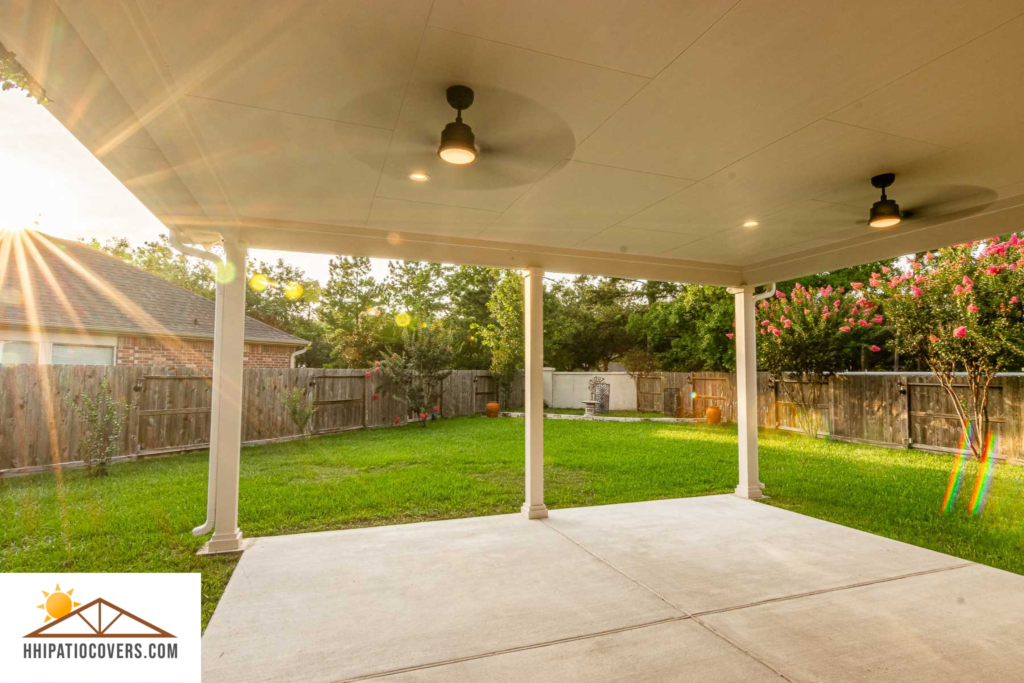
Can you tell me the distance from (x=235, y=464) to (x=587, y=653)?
2865mm

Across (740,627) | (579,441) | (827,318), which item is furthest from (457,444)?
(827,318)

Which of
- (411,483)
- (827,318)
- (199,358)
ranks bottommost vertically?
(411,483)

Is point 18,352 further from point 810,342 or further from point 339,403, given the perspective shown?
point 810,342

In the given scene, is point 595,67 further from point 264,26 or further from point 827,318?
point 827,318

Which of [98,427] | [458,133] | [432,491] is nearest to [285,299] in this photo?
[98,427]

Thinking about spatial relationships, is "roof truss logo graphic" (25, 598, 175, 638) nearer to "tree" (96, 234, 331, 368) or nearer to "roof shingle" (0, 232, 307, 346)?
"roof shingle" (0, 232, 307, 346)

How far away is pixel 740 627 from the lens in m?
2.67

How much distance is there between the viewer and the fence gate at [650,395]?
48.3 feet

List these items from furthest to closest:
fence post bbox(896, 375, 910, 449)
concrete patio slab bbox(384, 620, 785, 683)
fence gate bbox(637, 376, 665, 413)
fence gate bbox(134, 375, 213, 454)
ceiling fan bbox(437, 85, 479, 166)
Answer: fence gate bbox(637, 376, 665, 413) → fence post bbox(896, 375, 910, 449) → fence gate bbox(134, 375, 213, 454) → concrete patio slab bbox(384, 620, 785, 683) → ceiling fan bbox(437, 85, 479, 166)

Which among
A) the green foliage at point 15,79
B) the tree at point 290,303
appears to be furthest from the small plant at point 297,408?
the tree at point 290,303

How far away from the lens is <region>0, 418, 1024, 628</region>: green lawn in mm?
3857

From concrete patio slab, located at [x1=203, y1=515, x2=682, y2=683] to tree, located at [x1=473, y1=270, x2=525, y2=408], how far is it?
969 centimetres

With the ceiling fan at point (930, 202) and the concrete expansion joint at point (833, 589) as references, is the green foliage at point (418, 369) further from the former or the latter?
the ceiling fan at point (930, 202)

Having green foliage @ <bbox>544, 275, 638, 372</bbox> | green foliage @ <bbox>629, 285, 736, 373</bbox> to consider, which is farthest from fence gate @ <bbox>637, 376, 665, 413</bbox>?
green foliage @ <bbox>544, 275, 638, 372</bbox>
